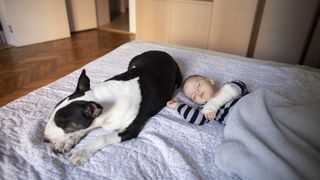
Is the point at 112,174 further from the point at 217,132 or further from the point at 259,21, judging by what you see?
the point at 259,21

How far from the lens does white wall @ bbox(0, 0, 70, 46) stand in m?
3.27

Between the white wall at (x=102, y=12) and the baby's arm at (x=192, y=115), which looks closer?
the baby's arm at (x=192, y=115)

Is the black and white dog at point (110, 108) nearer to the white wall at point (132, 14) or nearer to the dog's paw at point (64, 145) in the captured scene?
the dog's paw at point (64, 145)

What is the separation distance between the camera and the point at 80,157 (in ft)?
3.01

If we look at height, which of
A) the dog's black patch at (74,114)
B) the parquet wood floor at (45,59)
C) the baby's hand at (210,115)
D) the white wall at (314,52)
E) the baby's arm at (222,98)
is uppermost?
the dog's black patch at (74,114)

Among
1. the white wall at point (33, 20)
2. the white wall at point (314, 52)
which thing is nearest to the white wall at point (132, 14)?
the white wall at point (33, 20)

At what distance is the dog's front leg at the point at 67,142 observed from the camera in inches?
37.5

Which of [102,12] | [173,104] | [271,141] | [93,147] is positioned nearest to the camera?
[271,141]

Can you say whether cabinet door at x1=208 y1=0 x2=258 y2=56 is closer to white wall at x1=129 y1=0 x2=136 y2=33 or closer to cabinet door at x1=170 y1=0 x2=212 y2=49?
cabinet door at x1=170 y1=0 x2=212 y2=49

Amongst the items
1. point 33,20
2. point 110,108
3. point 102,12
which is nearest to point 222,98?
point 110,108

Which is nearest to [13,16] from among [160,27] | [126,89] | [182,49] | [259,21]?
[160,27]

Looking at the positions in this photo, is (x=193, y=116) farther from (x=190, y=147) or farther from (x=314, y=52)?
(x=314, y=52)

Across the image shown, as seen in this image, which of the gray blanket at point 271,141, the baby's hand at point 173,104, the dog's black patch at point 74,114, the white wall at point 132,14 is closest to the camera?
the gray blanket at point 271,141

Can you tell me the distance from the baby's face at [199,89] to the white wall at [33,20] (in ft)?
10.1
